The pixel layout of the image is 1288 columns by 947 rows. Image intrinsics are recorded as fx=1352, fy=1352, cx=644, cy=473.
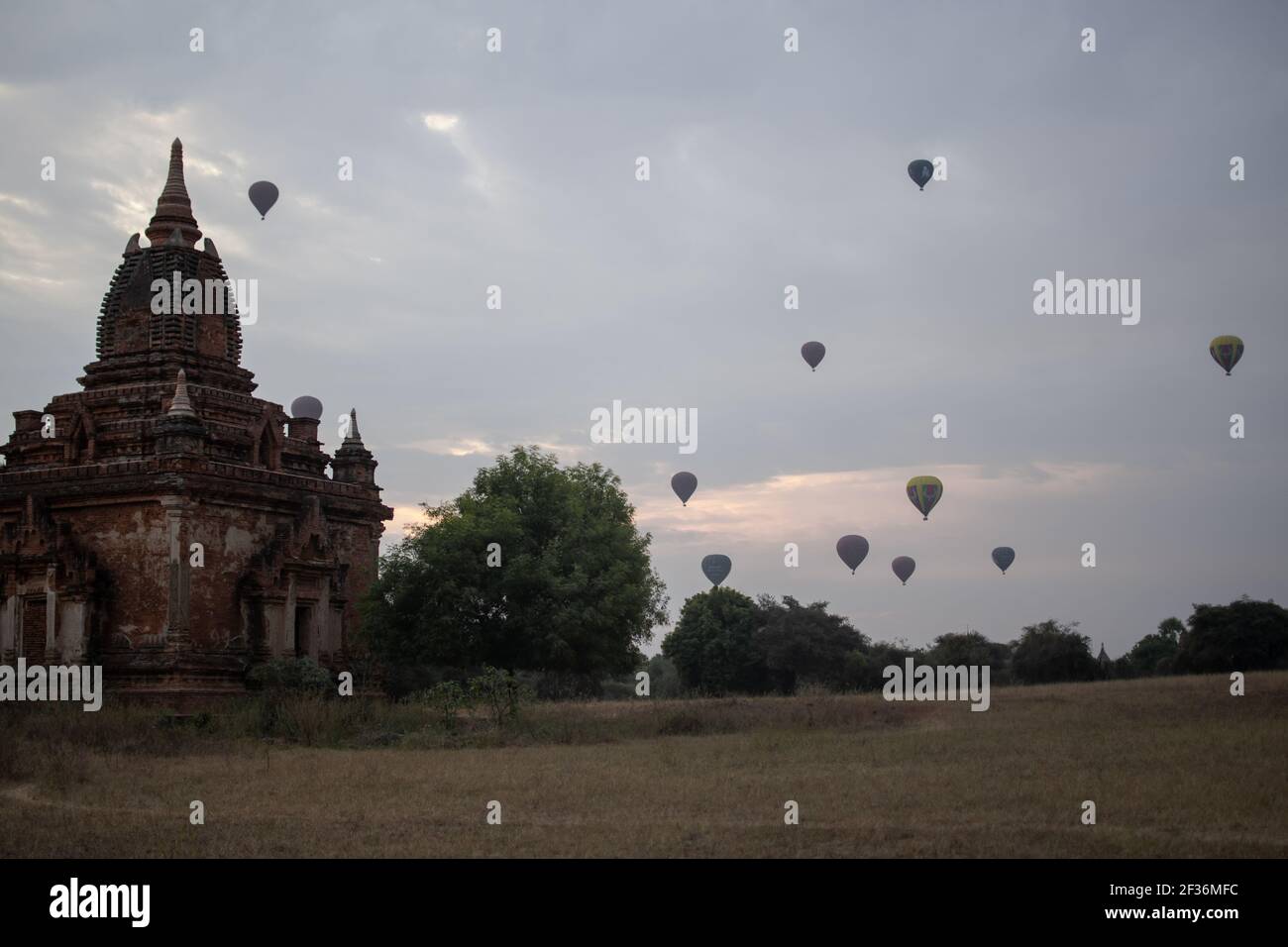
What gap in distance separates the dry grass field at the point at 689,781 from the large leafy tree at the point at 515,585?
5341mm

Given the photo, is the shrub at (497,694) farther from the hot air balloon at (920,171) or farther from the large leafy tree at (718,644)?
the large leafy tree at (718,644)

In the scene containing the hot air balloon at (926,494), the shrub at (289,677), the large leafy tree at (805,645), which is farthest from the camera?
the large leafy tree at (805,645)

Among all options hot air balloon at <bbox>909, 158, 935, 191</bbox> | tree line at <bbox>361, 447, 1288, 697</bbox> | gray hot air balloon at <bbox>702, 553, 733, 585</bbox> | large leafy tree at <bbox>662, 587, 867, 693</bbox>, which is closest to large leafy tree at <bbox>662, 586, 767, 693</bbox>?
large leafy tree at <bbox>662, 587, 867, 693</bbox>

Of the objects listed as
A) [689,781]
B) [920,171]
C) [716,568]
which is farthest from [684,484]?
[689,781]

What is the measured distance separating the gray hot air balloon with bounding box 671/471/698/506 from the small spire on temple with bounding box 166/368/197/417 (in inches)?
765

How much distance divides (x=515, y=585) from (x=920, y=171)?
17.5 m

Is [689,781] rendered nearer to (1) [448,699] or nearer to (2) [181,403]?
(1) [448,699]

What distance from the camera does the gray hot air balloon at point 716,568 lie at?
48.2 m

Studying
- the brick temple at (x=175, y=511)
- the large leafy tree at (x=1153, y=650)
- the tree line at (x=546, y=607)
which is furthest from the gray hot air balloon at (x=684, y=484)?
the large leafy tree at (x=1153, y=650)

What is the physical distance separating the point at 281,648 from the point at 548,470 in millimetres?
11140

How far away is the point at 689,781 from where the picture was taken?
65.8ft

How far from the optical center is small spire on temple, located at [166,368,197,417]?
1286 inches

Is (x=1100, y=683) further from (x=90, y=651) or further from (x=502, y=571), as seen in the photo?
(x=90, y=651)

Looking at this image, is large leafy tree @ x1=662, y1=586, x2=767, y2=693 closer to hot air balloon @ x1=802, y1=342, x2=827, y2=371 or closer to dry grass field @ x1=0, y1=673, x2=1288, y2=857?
hot air balloon @ x1=802, y1=342, x2=827, y2=371
